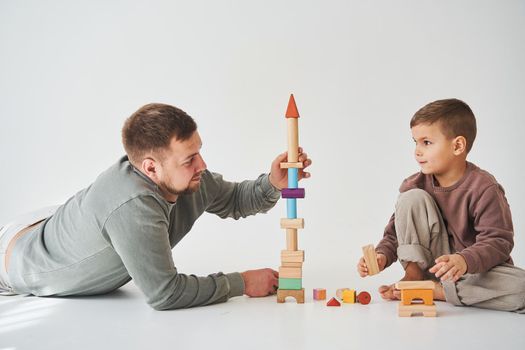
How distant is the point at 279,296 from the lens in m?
2.01

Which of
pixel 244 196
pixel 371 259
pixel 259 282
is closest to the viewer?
pixel 371 259

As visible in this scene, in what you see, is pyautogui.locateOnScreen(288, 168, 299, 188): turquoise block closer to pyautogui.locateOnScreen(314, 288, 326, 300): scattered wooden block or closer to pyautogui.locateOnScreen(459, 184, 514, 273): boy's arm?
pyautogui.locateOnScreen(314, 288, 326, 300): scattered wooden block

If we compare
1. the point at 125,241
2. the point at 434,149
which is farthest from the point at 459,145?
the point at 125,241

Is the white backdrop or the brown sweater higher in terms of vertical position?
the white backdrop

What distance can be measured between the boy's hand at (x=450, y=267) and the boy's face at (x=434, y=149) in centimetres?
34

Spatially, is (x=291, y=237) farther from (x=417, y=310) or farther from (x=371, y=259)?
(x=417, y=310)

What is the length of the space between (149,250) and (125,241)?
74mm

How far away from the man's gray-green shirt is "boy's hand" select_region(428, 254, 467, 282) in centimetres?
61

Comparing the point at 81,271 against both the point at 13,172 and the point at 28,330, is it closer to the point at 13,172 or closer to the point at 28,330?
the point at 28,330

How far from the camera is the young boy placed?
1904 mm

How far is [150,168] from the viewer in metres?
1.97

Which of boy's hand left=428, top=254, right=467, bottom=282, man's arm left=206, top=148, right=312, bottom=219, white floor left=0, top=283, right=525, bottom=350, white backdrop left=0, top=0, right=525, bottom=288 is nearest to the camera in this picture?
white floor left=0, top=283, right=525, bottom=350

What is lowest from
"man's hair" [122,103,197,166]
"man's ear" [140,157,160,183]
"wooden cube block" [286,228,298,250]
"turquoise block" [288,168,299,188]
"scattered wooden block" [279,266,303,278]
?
"scattered wooden block" [279,266,303,278]

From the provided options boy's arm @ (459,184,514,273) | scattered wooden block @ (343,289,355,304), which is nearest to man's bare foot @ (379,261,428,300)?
scattered wooden block @ (343,289,355,304)
